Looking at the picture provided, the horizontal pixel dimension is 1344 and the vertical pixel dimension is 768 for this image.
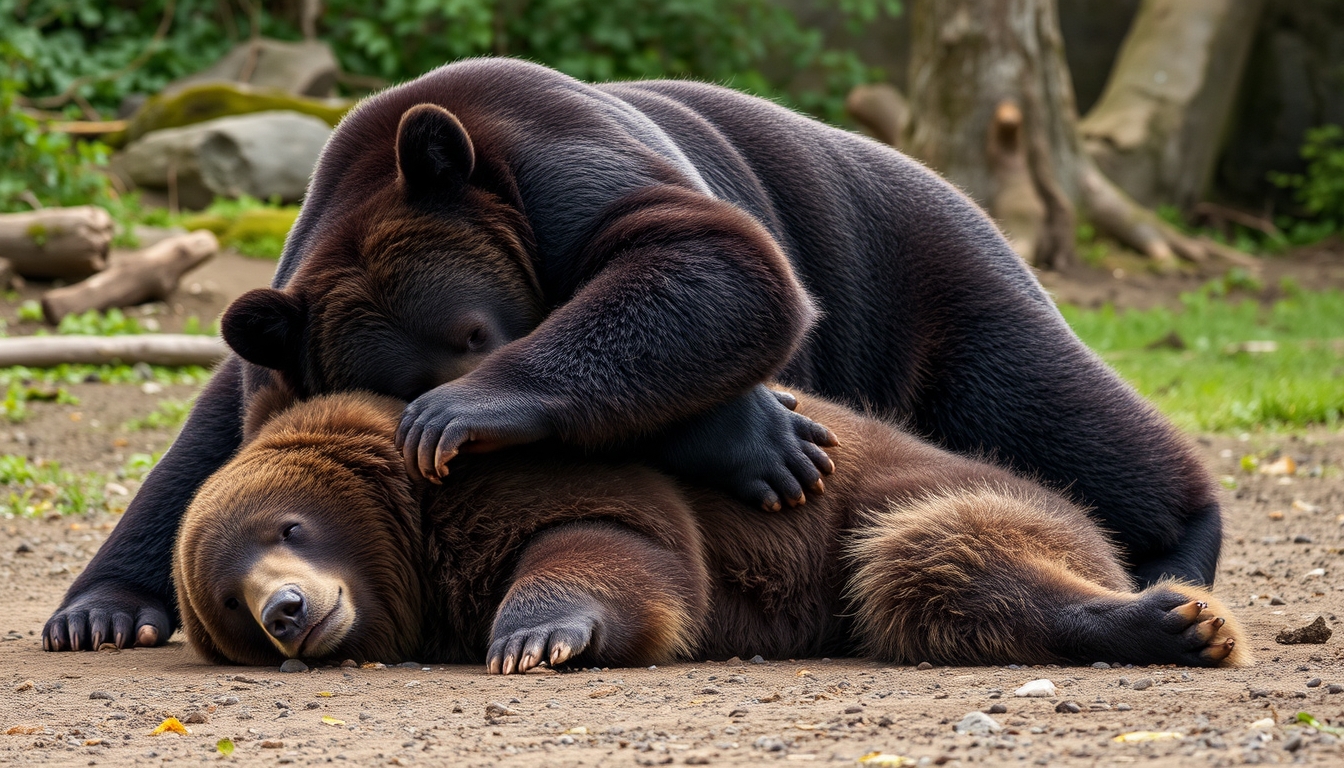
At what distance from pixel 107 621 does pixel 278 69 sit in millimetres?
13307

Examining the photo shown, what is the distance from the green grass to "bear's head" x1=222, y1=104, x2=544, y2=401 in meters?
5.66

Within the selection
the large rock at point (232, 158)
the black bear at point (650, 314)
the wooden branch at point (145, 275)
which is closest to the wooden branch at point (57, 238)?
the wooden branch at point (145, 275)

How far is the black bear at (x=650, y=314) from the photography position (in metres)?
3.92

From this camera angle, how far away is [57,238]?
10695 mm

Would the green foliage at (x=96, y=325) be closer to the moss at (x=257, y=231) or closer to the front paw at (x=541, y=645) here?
the moss at (x=257, y=231)

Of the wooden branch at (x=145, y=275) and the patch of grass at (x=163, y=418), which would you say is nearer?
the patch of grass at (x=163, y=418)

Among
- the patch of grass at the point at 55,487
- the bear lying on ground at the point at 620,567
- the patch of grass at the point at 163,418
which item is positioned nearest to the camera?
the bear lying on ground at the point at 620,567

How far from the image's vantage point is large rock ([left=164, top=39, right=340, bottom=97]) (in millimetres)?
16547

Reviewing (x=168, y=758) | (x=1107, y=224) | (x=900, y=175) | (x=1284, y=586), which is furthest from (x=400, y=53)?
(x=168, y=758)

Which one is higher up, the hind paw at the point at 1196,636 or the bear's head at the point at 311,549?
the hind paw at the point at 1196,636

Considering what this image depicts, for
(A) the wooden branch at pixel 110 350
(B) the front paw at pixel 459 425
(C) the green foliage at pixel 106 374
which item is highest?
(B) the front paw at pixel 459 425

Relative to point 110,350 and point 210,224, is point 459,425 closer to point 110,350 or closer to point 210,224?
point 110,350

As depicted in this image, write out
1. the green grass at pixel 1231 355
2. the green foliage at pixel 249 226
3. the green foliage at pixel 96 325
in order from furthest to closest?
1. the green foliage at pixel 249 226
2. the green foliage at pixel 96 325
3. the green grass at pixel 1231 355

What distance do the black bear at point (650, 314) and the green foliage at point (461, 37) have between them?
12550 millimetres
